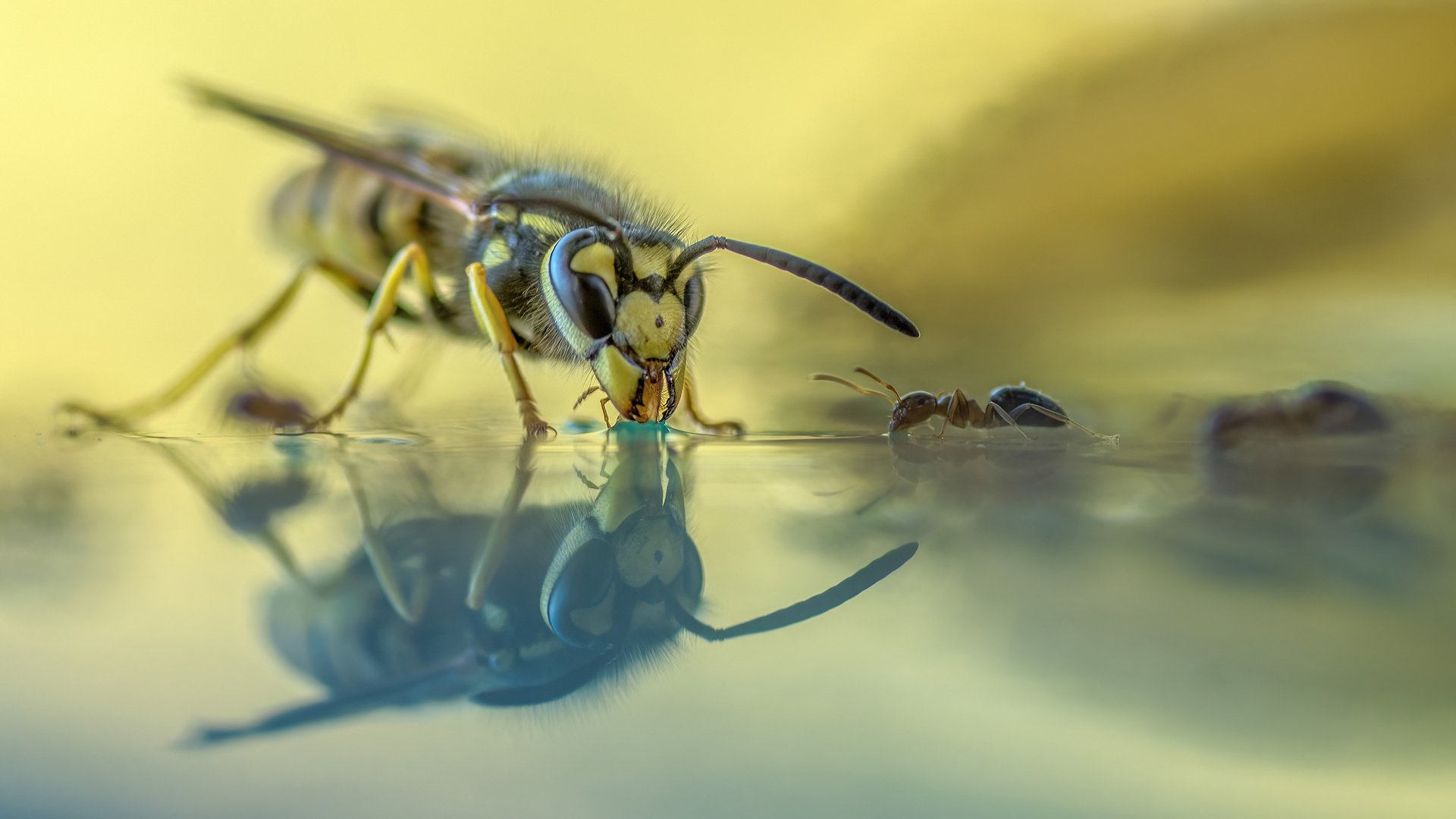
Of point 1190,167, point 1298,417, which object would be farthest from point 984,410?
point 1190,167

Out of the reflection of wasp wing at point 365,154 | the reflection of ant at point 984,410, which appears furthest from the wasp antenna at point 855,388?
the reflection of wasp wing at point 365,154

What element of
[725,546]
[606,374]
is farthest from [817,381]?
[725,546]

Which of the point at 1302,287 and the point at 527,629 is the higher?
the point at 1302,287

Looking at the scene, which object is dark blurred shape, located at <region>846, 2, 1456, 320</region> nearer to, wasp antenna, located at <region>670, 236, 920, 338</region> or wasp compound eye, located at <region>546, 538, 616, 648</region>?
wasp antenna, located at <region>670, 236, 920, 338</region>

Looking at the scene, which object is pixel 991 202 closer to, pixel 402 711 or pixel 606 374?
pixel 606 374

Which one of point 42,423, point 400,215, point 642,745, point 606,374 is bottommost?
point 42,423

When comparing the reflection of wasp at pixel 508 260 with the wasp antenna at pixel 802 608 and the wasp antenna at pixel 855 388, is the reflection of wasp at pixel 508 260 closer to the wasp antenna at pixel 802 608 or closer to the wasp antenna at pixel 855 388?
the wasp antenna at pixel 855 388

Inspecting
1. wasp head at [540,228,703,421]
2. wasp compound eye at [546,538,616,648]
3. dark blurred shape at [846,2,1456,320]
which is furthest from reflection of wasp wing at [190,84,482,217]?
dark blurred shape at [846,2,1456,320]
